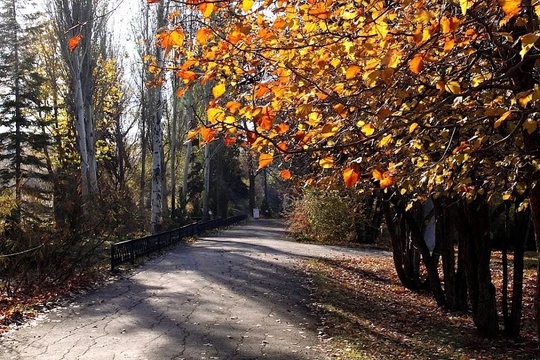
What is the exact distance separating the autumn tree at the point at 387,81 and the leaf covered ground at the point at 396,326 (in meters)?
2.58

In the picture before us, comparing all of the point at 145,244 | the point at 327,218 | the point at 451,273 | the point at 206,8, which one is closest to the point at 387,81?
A: the point at 206,8

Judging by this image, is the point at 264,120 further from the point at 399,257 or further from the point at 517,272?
the point at 399,257

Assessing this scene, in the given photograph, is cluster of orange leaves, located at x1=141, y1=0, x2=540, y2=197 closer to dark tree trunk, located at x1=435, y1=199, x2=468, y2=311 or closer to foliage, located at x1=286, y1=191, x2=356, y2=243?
dark tree trunk, located at x1=435, y1=199, x2=468, y2=311

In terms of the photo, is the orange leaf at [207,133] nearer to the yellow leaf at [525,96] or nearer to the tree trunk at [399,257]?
the yellow leaf at [525,96]

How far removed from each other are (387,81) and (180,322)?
609 centimetres

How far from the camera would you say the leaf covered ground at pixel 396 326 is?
25.3ft

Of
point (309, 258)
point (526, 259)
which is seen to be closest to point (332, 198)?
point (309, 258)

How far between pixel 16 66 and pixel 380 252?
67.9ft

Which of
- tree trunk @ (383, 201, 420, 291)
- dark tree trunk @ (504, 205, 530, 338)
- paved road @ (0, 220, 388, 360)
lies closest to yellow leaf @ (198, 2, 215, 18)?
paved road @ (0, 220, 388, 360)

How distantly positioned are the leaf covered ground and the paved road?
19.6 inches

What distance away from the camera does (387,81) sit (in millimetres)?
3822

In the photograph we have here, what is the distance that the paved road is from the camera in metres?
7.05

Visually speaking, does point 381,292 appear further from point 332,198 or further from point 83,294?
point 332,198

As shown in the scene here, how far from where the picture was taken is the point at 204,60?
509cm
